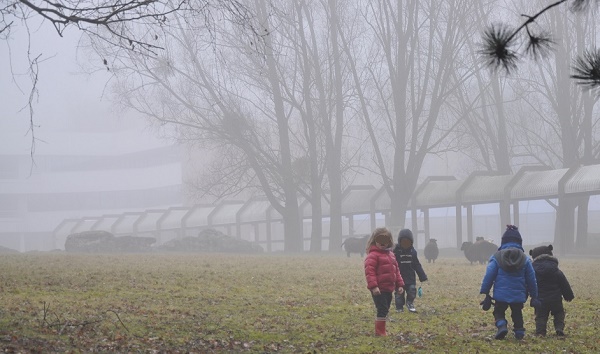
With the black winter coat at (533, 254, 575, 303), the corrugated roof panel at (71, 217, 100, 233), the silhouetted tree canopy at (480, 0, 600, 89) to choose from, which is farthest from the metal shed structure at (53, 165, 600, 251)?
the silhouetted tree canopy at (480, 0, 600, 89)

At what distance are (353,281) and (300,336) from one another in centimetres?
891

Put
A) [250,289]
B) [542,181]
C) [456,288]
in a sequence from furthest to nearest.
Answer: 1. [542,181]
2. [456,288]
3. [250,289]

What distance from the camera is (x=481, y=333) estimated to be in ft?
39.2

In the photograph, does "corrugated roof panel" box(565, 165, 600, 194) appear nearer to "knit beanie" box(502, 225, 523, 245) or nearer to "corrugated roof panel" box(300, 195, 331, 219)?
"corrugated roof panel" box(300, 195, 331, 219)

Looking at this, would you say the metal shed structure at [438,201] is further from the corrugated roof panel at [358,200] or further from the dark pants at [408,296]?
the dark pants at [408,296]

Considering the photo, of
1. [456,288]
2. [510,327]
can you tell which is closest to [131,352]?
[510,327]

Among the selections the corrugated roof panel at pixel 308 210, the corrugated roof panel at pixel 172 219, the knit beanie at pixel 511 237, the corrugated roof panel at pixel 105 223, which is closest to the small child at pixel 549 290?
the knit beanie at pixel 511 237

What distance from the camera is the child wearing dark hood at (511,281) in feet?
34.9

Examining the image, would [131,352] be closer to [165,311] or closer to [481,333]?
[165,311]

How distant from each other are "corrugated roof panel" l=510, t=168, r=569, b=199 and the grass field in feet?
59.2

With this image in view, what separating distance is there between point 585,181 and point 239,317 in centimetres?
2566

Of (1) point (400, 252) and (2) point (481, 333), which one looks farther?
(1) point (400, 252)

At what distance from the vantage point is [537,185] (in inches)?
1526

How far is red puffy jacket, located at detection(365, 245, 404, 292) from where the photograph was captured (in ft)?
37.6
